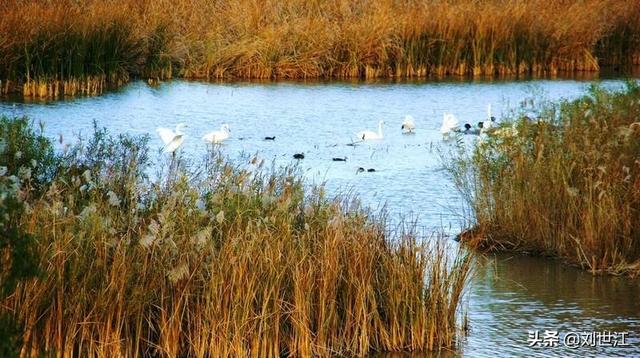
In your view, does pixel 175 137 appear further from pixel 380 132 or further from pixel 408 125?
pixel 408 125

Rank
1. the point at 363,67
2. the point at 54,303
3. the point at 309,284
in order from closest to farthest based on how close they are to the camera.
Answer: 1. the point at 54,303
2. the point at 309,284
3. the point at 363,67

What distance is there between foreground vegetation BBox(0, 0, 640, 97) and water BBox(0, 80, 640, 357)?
0.91 m

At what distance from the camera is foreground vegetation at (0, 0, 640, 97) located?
19.4 metres

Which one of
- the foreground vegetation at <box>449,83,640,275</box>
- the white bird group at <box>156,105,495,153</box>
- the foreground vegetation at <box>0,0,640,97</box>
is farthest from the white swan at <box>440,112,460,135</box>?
the foreground vegetation at <box>0,0,640,97</box>

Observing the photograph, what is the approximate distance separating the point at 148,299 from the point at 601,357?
2.67 meters

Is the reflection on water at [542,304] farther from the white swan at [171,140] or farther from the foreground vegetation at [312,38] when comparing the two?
the foreground vegetation at [312,38]

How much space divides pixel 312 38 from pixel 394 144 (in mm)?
6587

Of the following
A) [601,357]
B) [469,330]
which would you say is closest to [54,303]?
[469,330]

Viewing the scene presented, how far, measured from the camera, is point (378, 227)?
7.12m

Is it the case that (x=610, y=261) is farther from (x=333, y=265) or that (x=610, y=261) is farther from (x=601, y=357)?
(x=333, y=265)

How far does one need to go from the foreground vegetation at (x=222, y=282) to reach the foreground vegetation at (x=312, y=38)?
39.8ft

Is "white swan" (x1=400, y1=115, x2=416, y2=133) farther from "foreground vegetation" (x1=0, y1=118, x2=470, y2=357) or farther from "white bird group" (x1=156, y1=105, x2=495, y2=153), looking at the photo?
"foreground vegetation" (x1=0, y1=118, x2=470, y2=357)

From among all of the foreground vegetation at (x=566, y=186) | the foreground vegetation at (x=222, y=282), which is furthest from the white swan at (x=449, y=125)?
the foreground vegetation at (x=222, y=282)

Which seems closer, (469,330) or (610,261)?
(469,330)
